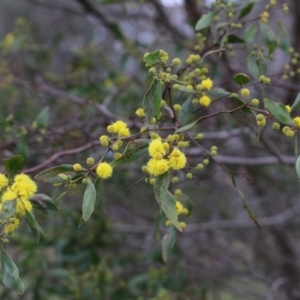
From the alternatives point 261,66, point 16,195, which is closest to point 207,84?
point 261,66

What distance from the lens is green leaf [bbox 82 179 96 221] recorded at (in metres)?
0.79

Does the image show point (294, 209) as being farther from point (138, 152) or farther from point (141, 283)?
point (138, 152)

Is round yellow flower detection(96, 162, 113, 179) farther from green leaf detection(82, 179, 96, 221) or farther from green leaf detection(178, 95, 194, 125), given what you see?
green leaf detection(178, 95, 194, 125)

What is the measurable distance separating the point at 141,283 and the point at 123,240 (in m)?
0.42

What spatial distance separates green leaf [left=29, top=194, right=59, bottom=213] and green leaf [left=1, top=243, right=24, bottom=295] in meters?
0.14

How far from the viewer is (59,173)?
87 cm

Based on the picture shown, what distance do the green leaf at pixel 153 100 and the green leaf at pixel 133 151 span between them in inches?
1.6

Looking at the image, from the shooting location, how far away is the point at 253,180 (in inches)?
109

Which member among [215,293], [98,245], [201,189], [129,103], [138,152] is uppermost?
[138,152]

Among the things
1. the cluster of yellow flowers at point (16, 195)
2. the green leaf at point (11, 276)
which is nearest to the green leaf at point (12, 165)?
the cluster of yellow flowers at point (16, 195)

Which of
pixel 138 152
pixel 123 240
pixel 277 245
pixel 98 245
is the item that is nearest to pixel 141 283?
pixel 98 245

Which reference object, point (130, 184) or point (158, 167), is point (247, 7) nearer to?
point (158, 167)

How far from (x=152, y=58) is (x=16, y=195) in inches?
12.5

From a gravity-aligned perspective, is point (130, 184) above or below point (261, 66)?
below
